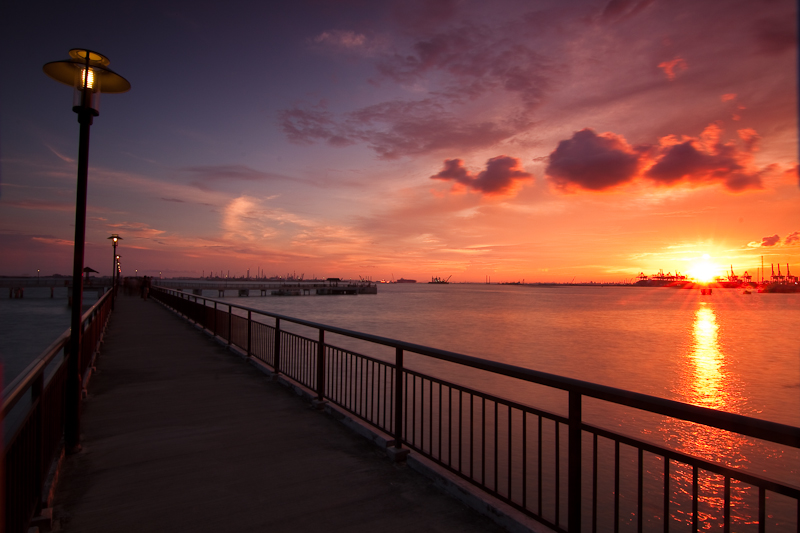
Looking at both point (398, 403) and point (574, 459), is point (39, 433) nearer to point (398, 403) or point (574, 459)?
point (398, 403)

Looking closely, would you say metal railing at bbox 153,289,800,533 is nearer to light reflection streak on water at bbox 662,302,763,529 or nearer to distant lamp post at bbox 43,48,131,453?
light reflection streak on water at bbox 662,302,763,529

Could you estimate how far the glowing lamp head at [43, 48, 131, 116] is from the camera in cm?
492

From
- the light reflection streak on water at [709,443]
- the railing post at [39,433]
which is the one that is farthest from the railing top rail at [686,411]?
the light reflection streak on water at [709,443]

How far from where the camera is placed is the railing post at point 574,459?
289 cm

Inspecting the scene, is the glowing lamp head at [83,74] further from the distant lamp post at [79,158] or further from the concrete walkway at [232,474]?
the concrete walkway at [232,474]

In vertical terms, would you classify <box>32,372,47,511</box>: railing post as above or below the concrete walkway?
above

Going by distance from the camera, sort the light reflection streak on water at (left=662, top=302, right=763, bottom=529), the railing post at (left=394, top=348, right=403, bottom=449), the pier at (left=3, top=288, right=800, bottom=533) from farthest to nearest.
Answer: the light reflection streak on water at (left=662, top=302, right=763, bottom=529) → the railing post at (left=394, top=348, right=403, bottom=449) → the pier at (left=3, top=288, right=800, bottom=533)

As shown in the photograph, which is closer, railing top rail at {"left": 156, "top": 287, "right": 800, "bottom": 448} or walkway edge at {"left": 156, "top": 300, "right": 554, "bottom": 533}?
railing top rail at {"left": 156, "top": 287, "right": 800, "bottom": 448}

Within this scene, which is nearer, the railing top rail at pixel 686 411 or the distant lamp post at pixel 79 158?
the railing top rail at pixel 686 411

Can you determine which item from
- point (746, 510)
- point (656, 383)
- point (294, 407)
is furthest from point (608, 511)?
point (656, 383)

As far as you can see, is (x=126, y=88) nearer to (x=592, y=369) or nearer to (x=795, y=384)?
(x=592, y=369)

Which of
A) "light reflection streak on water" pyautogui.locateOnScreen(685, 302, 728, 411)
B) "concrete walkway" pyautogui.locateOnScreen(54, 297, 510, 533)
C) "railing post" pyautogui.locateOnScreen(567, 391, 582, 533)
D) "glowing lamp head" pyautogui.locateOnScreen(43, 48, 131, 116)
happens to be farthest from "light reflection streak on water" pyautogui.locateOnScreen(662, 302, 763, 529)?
"glowing lamp head" pyautogui.locateOnScreen(43, 48, 131, 116)

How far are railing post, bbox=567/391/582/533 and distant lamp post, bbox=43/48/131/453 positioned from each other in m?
5.01

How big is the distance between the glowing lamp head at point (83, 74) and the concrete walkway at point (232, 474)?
3.91 m
